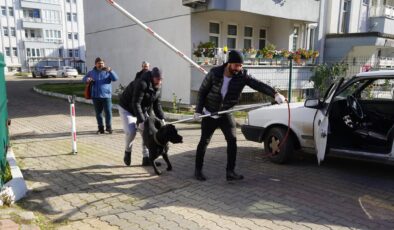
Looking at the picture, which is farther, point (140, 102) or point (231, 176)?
point (140, 102)

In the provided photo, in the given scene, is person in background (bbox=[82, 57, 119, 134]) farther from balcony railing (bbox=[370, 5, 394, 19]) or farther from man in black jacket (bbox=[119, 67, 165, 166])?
balcony railing (bbox=[370, 5, 394, 19])

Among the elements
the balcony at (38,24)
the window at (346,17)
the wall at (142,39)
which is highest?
the balcony at (38,24)

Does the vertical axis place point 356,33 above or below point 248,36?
above

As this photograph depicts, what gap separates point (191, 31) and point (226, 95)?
28.5ft

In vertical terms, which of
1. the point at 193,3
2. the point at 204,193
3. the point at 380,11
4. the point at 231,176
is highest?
the point at 380,11

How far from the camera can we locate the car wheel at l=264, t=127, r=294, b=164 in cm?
560

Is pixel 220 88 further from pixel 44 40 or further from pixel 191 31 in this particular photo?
pixel 44 40

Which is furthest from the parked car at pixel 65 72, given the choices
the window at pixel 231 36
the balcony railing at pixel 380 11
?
the balcony railing at pixel 380 11

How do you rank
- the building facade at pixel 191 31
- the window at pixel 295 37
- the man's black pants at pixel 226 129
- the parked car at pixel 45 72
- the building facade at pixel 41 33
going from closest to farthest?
the man's black pants at pixel 226 129 < the building facade at pixel 191 31 < the window at pixel 295 37 < the parked car at pixel 45 72 < the building facade at pixel 41 33

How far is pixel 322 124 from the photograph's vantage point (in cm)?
476

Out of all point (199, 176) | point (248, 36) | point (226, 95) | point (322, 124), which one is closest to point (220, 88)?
point (226, 95)

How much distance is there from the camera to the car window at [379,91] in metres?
6.16

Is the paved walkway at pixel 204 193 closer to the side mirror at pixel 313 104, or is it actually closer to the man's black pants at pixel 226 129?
the man's black pants at pixel 226 129

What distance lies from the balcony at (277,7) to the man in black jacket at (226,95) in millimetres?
7857
